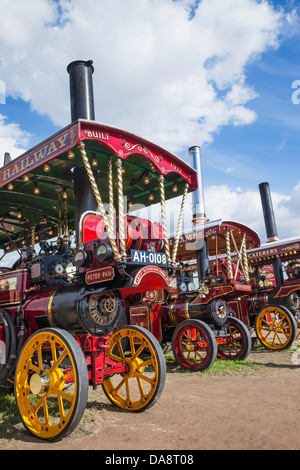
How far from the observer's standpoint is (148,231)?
13.0 ft

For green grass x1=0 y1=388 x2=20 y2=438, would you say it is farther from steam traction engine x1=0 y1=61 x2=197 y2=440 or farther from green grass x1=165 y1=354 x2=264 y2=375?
green grass x1=165 y1=354 x2=264 y2=375

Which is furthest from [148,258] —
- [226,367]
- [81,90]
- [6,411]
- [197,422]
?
[81,90]

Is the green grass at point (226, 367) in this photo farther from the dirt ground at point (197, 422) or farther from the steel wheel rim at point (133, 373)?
the steel wheel rim at point (133, 373)

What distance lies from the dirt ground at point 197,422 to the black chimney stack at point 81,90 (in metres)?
3.94

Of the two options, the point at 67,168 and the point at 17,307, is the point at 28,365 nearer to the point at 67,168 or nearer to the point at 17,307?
the point at 17,307

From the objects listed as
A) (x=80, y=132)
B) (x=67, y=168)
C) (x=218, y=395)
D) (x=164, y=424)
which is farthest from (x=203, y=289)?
(x=80, y=132)

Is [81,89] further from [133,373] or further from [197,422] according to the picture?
[197,422]

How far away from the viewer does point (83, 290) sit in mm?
3592

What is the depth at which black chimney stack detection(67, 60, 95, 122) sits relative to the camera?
225 inches

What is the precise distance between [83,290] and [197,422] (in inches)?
59.8

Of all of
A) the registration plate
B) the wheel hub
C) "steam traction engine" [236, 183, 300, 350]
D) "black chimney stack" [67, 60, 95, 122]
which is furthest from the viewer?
"steam traction engine" [236, 183, 300, 350]

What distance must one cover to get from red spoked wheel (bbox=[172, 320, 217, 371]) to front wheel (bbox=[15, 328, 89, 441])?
278 cm

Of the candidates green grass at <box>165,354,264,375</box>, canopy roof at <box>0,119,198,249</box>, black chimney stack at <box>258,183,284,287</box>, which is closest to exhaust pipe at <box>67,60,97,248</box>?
canopy roof at <box>0,119,198,249</box>

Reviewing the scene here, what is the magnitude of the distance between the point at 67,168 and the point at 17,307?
184 cm
